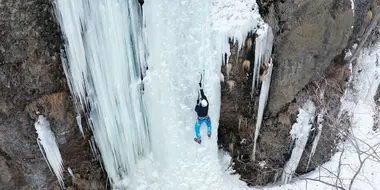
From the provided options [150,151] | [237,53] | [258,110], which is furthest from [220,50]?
[150,151]

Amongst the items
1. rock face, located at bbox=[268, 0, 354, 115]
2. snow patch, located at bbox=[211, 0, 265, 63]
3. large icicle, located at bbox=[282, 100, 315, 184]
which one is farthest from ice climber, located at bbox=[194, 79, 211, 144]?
large icicle, located at bbox=[282, 100, 315, 184]

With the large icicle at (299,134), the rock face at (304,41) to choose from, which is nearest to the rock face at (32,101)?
the rock face at (304,41)

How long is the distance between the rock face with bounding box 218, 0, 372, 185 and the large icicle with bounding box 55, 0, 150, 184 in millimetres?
1750

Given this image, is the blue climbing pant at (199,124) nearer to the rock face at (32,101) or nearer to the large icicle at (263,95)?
the large icicle at (263,95)

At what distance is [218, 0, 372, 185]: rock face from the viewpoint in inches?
263

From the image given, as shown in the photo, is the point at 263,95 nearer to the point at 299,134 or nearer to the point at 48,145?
the point at 299,134

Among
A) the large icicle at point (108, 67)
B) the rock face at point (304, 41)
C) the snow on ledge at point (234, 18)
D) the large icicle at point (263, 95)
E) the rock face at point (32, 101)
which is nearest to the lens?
the rock face at point (32, 101)

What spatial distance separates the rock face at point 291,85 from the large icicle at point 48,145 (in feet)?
10.8

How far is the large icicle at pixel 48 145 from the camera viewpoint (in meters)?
6.64

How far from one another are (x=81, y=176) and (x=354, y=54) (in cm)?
626

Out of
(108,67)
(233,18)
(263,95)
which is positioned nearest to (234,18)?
(233,18)

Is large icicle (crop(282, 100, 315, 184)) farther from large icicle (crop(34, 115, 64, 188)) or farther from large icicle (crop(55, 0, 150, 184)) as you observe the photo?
large icicle (crop(34, 115, 64, 188))

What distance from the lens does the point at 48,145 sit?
22.5ft

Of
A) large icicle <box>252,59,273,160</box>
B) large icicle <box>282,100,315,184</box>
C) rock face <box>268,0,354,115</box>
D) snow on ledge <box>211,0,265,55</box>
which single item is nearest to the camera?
snow on ledge <box>211,0,265,55</box>
